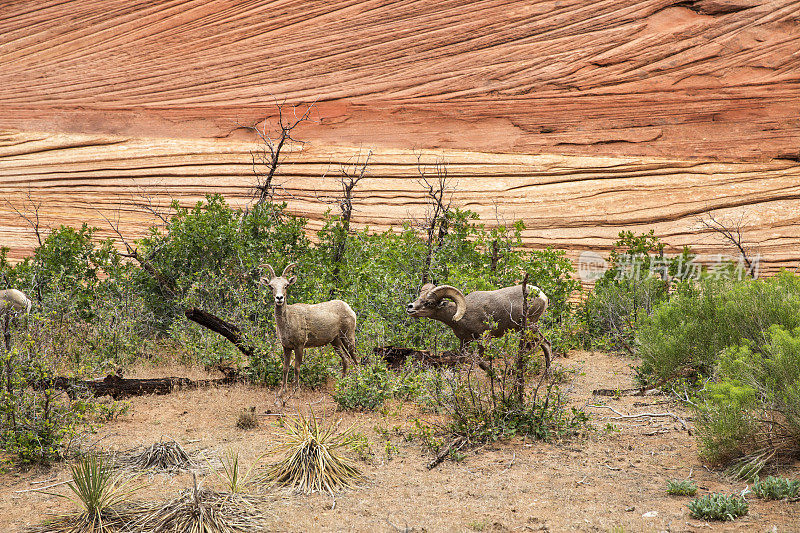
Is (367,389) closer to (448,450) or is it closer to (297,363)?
(297,363)

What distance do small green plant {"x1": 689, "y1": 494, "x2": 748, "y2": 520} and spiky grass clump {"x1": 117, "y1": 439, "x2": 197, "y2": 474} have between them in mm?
4384

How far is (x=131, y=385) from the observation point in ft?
28.3

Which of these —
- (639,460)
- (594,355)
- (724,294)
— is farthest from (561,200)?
(639,460)

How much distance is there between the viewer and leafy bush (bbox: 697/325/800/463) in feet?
18.2

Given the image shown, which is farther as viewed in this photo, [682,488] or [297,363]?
[297,363]

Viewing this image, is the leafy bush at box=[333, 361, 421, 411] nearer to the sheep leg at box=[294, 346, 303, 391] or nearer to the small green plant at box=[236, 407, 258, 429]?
the sheep leg at box=[294, 346, 303, 391]

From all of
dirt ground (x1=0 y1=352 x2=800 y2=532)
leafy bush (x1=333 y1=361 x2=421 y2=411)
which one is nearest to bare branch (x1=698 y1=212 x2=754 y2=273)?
dirt ground (x1=0 y1=352 x2=800 y2=532)

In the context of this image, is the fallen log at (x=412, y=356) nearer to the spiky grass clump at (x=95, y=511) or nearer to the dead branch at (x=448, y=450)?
the dead branch at (x=448, y=450)

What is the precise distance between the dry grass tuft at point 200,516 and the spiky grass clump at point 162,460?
1023 mm

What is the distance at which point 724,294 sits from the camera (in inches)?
303

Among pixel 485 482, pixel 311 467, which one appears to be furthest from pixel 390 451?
pixel 485 482

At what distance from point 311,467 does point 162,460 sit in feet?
4.84

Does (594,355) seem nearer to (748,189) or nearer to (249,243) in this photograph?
(249,243)

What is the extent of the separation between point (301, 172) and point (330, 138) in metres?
1.47
